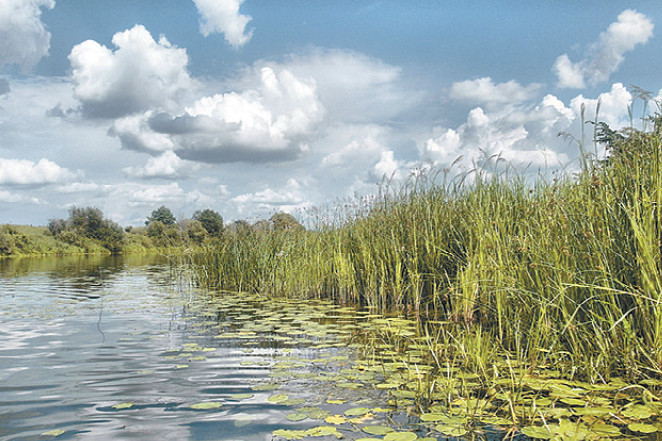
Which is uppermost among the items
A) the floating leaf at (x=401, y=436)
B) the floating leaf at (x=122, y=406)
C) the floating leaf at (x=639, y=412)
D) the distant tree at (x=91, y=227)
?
the distant tree at (x=91, y=227)

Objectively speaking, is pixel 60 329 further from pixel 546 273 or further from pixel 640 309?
pixel 640 309

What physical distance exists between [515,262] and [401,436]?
244 centimetres

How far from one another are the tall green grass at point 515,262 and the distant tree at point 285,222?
0.17m

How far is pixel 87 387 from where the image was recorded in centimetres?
353

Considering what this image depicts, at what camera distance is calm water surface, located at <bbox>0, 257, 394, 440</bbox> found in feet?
9.10

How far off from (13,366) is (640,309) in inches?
205

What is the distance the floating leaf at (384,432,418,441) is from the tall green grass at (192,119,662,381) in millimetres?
963

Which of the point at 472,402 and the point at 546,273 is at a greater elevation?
the point at 546,273

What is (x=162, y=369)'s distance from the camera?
3965mm

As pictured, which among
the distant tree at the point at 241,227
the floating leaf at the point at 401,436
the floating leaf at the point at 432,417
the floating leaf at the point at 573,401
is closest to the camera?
the floating leaf at the point at 401,436

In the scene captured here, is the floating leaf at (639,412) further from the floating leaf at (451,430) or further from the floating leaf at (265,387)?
the floating leaf at (265,387)

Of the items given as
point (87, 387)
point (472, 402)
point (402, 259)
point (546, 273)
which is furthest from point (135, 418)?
point (402, 259)

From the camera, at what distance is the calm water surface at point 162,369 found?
2773 millimetres

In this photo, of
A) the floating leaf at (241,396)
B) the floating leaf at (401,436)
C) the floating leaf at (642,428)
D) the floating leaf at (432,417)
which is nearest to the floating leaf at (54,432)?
the floating leaf at (241,396)
